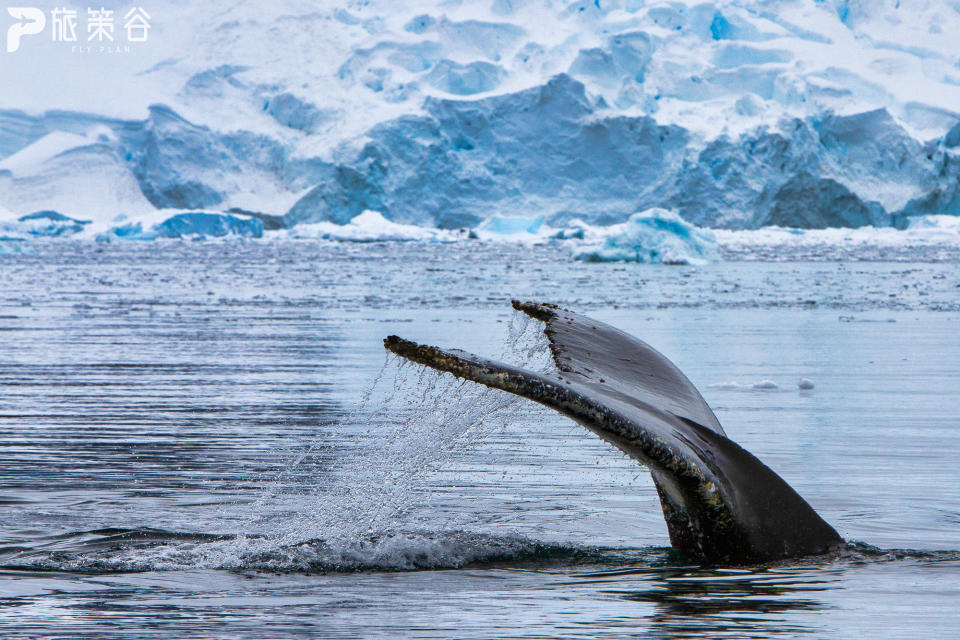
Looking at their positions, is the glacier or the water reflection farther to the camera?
the glacier

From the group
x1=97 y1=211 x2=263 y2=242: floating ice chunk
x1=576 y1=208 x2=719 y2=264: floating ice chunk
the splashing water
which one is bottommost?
the splashing water

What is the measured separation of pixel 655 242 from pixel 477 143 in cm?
2468

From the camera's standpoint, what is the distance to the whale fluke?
10.5ft

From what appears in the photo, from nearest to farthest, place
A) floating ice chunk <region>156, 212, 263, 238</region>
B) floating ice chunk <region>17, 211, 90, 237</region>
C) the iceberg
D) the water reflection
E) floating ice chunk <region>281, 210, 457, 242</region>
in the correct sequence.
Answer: the water reflection → floating ice chunk <region>156, 212, 263, 238</region> → the iceberg → floating ice chunk <region>281, 210, 457, 242</region> → floating ice chunk <region>17, 211, 90, 237</region>

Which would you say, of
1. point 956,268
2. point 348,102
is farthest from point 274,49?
point 956,268

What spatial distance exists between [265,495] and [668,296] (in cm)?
1716

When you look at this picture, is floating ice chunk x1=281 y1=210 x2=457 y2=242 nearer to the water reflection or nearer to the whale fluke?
the whale fluke

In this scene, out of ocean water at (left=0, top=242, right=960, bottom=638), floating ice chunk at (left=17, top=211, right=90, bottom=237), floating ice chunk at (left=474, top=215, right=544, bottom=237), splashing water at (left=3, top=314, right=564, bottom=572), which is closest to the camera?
ocean water at (left=0, top=242, right=960, bottom=638)

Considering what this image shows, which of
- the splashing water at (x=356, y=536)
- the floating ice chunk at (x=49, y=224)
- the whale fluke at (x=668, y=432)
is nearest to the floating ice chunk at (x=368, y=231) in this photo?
the floating ice chunk at (x=49, y=224)

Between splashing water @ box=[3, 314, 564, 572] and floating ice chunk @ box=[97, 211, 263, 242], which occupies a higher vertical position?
floating ice chunk @ box=[97, 211, 263, 242]

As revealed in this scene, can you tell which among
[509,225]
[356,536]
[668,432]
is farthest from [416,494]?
[509,225]

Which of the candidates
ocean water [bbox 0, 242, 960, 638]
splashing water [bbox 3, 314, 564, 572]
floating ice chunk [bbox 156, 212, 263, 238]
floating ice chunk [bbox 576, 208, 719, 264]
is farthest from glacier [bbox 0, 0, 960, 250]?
splashing water [bbox 3, 314, 564, 572]

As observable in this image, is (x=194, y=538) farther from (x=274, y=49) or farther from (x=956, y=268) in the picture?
(x=274, y=49)

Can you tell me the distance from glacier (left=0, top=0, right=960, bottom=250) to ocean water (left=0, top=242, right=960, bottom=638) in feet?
151
